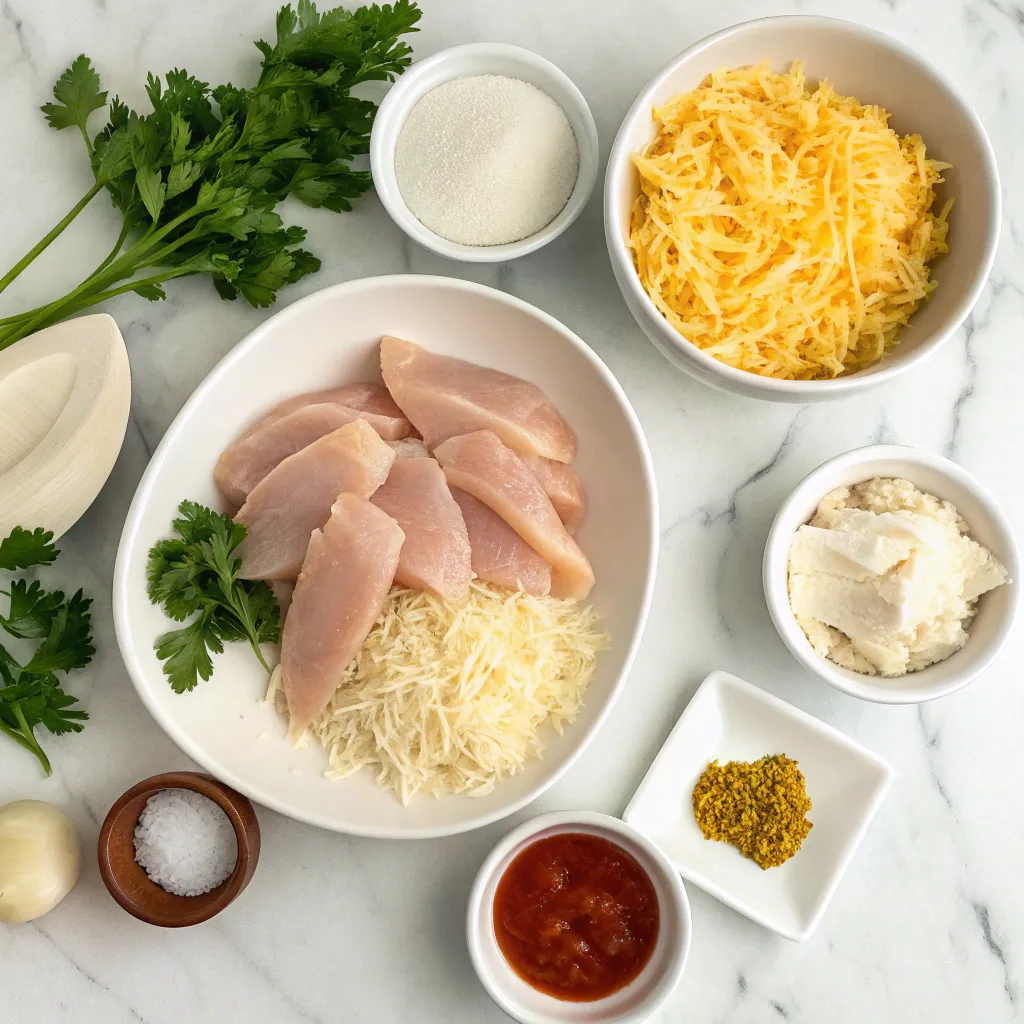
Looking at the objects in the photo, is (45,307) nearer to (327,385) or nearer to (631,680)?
(327,385)

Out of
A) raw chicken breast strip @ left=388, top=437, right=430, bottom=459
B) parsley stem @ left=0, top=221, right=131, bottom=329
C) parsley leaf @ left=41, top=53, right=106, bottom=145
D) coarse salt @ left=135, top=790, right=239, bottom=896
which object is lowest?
coarse salt @ left=135, top=790, right=239, bottom=896

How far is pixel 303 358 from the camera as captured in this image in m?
1.89

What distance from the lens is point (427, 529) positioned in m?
1.78

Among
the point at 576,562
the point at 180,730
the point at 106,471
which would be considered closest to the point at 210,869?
the point at 180,730

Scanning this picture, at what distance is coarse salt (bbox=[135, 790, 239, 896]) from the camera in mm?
1795

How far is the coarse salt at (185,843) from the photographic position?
70.7 inches

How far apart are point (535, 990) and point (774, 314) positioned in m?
1.43

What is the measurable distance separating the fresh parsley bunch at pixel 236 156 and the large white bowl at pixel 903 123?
56cm

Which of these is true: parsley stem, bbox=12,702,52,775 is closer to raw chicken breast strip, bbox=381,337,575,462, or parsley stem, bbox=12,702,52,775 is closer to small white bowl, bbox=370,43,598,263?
raw chicken breast strip, bbox=381,337,575,462

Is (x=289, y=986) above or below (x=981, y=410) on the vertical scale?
below

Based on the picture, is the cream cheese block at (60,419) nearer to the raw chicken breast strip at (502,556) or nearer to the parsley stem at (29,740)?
the parsley stem at (29,740)

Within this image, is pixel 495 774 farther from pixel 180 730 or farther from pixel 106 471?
pixel 106 471

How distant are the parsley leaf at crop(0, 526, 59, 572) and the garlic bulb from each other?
0.54 metres

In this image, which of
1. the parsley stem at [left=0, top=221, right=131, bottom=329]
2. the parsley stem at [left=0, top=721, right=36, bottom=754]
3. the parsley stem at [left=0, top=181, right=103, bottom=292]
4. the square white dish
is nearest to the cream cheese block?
the parsley stem at [left=0, top=221, right=131, bottom=329]
